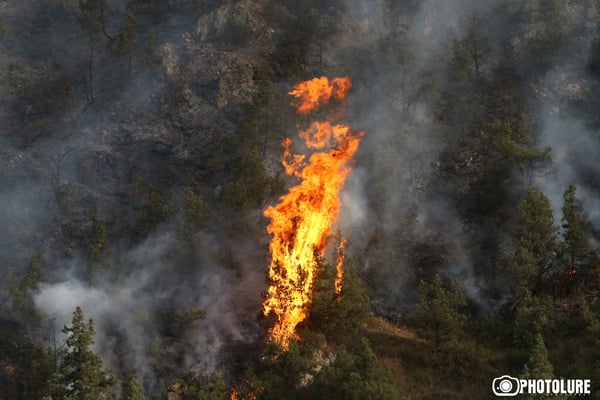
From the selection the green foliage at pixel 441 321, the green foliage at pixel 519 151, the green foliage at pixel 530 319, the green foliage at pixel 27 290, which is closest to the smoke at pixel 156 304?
the green foliage at pixel 27 290

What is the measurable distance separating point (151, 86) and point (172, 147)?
623 centimetres

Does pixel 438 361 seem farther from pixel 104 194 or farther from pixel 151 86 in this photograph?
pixel 151 86

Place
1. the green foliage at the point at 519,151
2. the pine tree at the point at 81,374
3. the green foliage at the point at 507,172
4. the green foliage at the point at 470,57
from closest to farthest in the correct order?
the pine tree at the point at 81,374 → the green foliage at the point at 519,151 → the green foliage at the point at 507,172 → the green foliage at the point at 470,57

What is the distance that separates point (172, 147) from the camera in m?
40.6

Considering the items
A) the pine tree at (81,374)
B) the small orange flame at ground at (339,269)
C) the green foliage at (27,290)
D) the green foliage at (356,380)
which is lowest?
the pine tree at (81,374)

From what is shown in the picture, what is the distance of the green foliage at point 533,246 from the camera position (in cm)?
2814

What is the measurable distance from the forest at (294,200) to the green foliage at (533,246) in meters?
0.14

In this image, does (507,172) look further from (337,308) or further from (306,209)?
(337,308)

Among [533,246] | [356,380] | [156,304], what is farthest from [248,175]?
[533,246]

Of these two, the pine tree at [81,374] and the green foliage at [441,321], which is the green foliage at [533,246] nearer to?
the green foliage at [441,321]

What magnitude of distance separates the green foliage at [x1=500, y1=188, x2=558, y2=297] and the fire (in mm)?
8995

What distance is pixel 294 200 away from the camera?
35438 mm

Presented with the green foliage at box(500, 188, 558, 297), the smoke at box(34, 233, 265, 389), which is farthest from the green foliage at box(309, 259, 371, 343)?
the green foliage at box(500, 188, 558, 297)

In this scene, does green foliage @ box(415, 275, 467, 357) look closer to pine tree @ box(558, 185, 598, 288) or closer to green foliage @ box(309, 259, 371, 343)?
green foliage @ box(309, 259, 371, 343)
